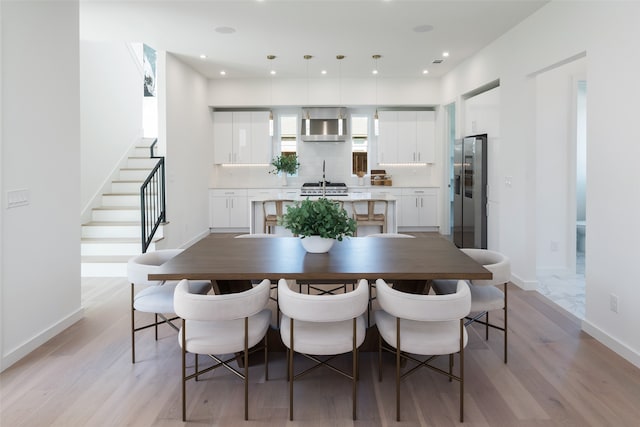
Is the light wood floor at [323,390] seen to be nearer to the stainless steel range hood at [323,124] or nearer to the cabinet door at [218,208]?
the cabinet door at [218,208]

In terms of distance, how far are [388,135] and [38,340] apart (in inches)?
272

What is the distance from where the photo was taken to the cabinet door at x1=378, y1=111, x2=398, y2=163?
28.4 ft

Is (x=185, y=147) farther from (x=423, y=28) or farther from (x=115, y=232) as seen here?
(x=423, y=28)


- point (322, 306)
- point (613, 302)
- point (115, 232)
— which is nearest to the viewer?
point (322, 306)

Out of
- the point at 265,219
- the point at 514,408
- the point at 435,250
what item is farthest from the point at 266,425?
the point at 265,219

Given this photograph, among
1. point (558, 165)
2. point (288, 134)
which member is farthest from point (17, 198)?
point (288, 134)

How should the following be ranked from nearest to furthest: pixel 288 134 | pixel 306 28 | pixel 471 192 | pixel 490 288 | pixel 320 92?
pixel 490 288 < pixel 306 28 < pixel 471 192 < pixel 320 92 < pixel 288 134

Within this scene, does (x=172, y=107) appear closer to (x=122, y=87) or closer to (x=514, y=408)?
(x=122, y=87)

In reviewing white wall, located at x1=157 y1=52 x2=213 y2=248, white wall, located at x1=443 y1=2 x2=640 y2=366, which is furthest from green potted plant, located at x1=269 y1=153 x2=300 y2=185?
white wall, located at x1=443 y1=2 x2=640 y2=366

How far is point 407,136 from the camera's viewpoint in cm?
866

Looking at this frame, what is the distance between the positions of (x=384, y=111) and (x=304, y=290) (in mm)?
5150

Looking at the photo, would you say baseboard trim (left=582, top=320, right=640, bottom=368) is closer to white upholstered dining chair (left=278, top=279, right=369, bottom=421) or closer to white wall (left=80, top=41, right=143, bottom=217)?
white upholstered dining chair (left=278, top=279, right=369, bottom=421)

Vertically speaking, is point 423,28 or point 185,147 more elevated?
point 423,28

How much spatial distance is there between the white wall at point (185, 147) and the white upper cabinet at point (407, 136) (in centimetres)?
348
